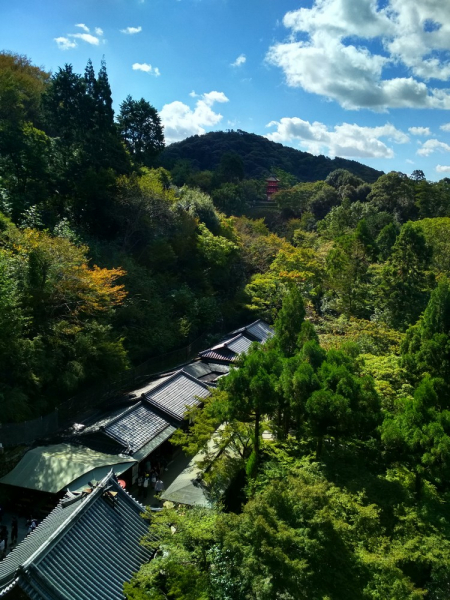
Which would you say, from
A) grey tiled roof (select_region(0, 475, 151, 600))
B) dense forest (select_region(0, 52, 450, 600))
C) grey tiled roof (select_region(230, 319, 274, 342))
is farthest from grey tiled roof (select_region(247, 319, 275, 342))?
grey tiled roof (select_region(0, 475, 151, 600))

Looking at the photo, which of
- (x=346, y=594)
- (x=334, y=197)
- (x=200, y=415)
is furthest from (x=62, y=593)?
(x=334, y=197)

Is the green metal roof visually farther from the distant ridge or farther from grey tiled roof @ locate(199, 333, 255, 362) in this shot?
the distant ridge

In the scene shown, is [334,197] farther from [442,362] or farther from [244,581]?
[244,581]

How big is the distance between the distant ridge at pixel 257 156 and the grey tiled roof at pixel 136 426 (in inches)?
2866

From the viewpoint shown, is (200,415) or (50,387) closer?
(200,415)

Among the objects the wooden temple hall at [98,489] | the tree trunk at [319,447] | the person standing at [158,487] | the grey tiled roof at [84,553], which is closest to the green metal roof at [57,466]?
the wooden temple hall at [98,489]

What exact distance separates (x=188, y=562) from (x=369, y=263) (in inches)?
1072

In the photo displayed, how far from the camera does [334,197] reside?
6131 centimetres

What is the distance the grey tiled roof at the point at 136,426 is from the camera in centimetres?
1644

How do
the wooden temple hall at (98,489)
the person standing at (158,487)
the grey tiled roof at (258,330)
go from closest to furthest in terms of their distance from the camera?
the wooden temple hall at (98,489), the person standing at (158,487), the grey tiled roof at (258,330)

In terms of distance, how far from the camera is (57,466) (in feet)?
47.6

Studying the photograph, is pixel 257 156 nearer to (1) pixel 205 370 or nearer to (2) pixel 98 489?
(1) pixel 205 370

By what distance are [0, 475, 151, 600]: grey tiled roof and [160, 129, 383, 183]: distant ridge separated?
263 ft

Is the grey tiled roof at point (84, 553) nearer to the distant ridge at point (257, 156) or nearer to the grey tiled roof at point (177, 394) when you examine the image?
the grey tiled roof at point (177, 394)
